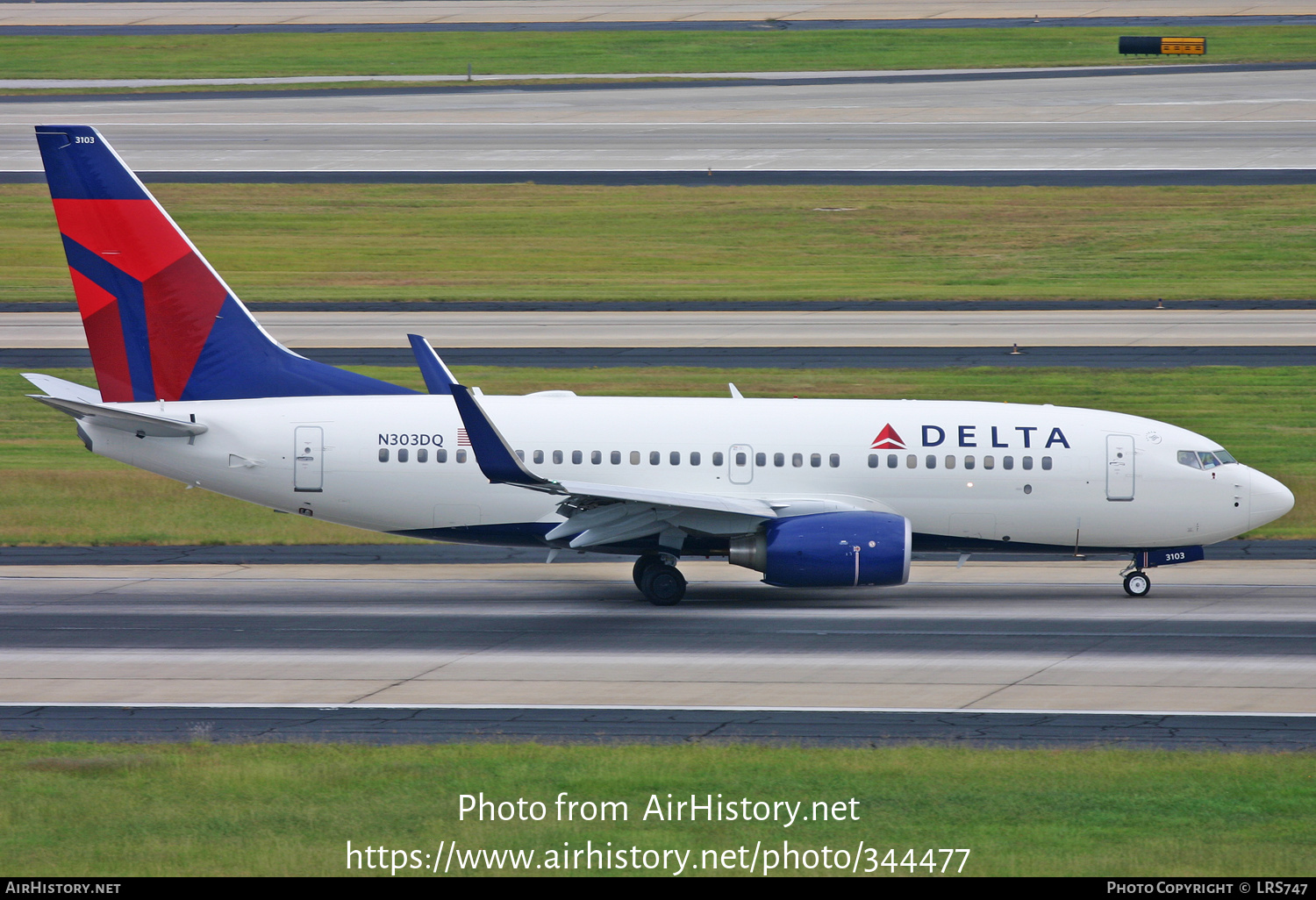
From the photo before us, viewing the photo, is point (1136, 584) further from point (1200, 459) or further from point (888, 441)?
point (888, 441)

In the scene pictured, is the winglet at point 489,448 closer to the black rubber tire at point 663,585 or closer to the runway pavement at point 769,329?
the black rubber tire at point 663,585

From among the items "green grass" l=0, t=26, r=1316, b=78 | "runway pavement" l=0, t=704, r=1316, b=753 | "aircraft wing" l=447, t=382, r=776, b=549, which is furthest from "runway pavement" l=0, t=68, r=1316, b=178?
"runway pavement" l=0, t=704, r=1316, b=753

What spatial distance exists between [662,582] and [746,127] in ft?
171

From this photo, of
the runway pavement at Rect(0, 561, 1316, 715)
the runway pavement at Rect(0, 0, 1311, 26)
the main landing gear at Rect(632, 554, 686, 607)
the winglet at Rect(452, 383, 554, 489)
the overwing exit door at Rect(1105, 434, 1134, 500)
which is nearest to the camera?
the runway pavement at Rect(0, 561, 1316, 715)

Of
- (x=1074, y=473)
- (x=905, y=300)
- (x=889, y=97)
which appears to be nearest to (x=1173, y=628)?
(x=1074, y=473)

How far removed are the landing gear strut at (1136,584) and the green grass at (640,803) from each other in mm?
10176

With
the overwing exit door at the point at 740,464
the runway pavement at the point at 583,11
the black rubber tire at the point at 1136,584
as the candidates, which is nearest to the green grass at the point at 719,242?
the black rubber tire at the point at 1136,584

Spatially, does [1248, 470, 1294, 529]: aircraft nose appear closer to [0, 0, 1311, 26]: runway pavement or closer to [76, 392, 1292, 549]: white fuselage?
[76, 392, 1292, 549]: white fuselage

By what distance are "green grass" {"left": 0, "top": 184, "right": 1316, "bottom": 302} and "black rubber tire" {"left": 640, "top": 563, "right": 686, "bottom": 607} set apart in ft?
92.8

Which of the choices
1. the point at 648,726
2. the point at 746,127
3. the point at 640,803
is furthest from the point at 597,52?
the point at 640,803

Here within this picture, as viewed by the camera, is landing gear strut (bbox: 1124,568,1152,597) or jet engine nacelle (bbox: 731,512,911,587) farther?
landing gear strut (bbox: 1124,568,1152,597)

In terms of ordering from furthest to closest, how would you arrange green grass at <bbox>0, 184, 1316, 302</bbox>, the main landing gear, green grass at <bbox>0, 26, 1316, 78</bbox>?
green grass at <bbox>0, 26, 1316, 78</bbox> < green grass at <bbox>0, 184, 1316, 302</bbox> < the main landing gear

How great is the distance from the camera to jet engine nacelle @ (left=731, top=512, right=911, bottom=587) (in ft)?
87.5

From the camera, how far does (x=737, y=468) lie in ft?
93.2
